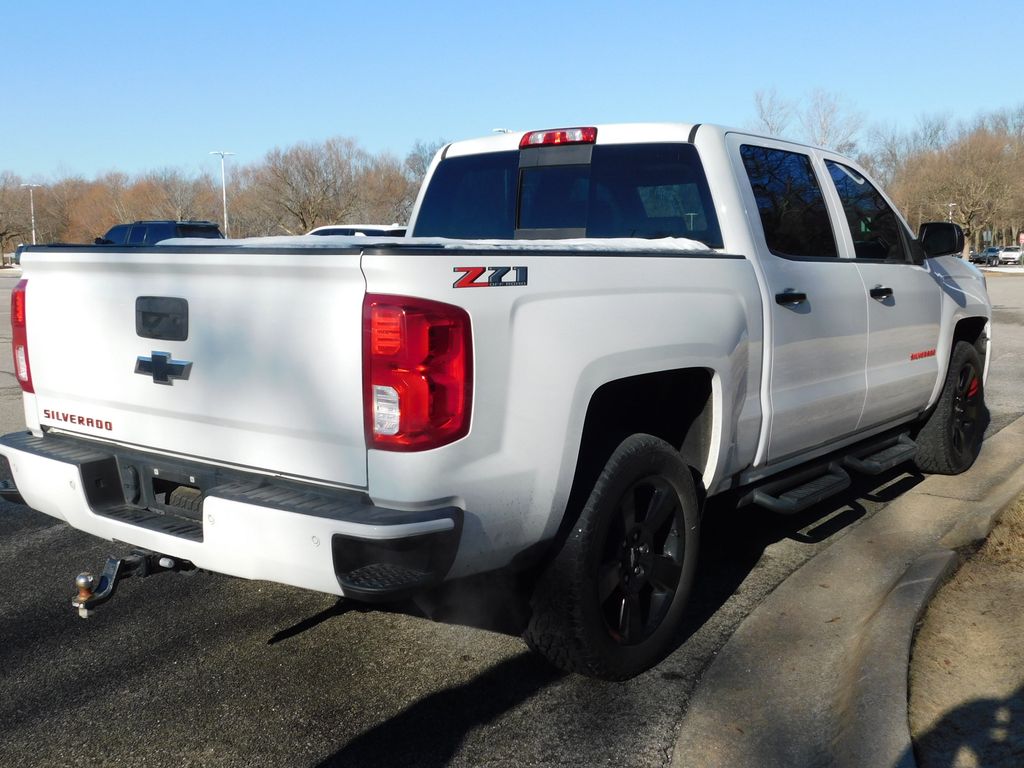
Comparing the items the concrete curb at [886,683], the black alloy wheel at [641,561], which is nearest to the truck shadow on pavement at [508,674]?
the black alloy wheel at [641,561]

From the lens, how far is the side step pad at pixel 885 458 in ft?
16.1

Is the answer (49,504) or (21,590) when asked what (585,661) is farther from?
(21,590)

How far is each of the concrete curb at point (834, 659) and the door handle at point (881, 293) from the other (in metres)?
1.17

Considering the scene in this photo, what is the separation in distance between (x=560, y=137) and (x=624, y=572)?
2.21 m

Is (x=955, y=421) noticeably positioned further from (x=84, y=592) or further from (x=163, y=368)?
(x=84, y=592)

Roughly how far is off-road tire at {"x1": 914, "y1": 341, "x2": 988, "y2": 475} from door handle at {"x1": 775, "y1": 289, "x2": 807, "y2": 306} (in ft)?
7.21

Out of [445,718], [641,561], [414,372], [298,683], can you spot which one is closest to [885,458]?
[641,561]

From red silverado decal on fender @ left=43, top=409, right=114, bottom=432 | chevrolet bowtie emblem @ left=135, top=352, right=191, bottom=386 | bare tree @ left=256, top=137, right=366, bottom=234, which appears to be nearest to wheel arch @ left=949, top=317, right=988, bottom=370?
chevrolet bowtie emblem @ left=135, top=352, right=191, bottom=386

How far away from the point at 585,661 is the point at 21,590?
2.64 meters

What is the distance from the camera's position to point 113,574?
327 cm

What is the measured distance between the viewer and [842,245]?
4922 millimetres

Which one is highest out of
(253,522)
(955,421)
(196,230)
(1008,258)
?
(196,230)

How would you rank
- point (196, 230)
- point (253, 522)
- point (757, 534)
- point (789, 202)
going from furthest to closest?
point (196, 230)
point (757, 534)
point (789, 202)
point (253, 522)

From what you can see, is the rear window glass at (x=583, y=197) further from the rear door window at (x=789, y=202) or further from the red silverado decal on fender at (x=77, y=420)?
the red silverado decal on fender at (x=77, y=420)
